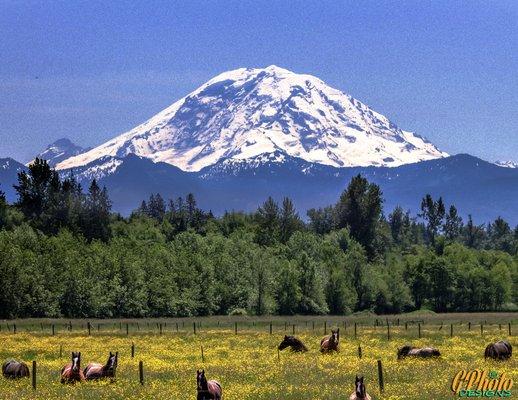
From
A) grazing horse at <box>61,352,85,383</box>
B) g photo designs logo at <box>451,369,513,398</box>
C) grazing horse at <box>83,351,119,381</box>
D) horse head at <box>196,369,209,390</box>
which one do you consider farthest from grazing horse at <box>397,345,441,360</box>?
horse head at <box>196,369,209,390</box>

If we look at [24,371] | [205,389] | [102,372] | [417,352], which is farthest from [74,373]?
[417,352]

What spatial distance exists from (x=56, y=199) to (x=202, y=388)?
15691 centimetres

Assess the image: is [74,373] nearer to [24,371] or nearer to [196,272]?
[24,371]

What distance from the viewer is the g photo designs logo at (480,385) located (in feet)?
99.1

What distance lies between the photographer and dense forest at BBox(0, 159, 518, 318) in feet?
394

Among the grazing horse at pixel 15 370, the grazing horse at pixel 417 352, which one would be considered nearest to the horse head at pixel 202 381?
the grazing horse at pixel 15 370

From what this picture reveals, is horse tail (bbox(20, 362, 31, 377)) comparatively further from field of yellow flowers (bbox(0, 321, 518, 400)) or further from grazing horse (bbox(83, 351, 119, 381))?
grazing horse (bbox(83, 351, 119, 381))

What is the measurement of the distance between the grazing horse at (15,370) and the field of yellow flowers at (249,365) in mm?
791

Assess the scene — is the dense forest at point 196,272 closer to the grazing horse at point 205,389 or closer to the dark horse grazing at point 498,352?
the dark horse grazing at point 498,352

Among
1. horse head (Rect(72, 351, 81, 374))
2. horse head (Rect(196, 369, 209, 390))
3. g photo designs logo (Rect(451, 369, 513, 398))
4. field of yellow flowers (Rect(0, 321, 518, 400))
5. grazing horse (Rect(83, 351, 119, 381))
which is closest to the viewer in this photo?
horse head (Rect(196, 369, 209, 390))

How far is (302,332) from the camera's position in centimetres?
7644

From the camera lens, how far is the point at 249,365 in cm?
4447

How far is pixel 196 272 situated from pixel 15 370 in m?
101

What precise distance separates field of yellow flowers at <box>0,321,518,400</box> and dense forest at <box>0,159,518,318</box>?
4749cm
